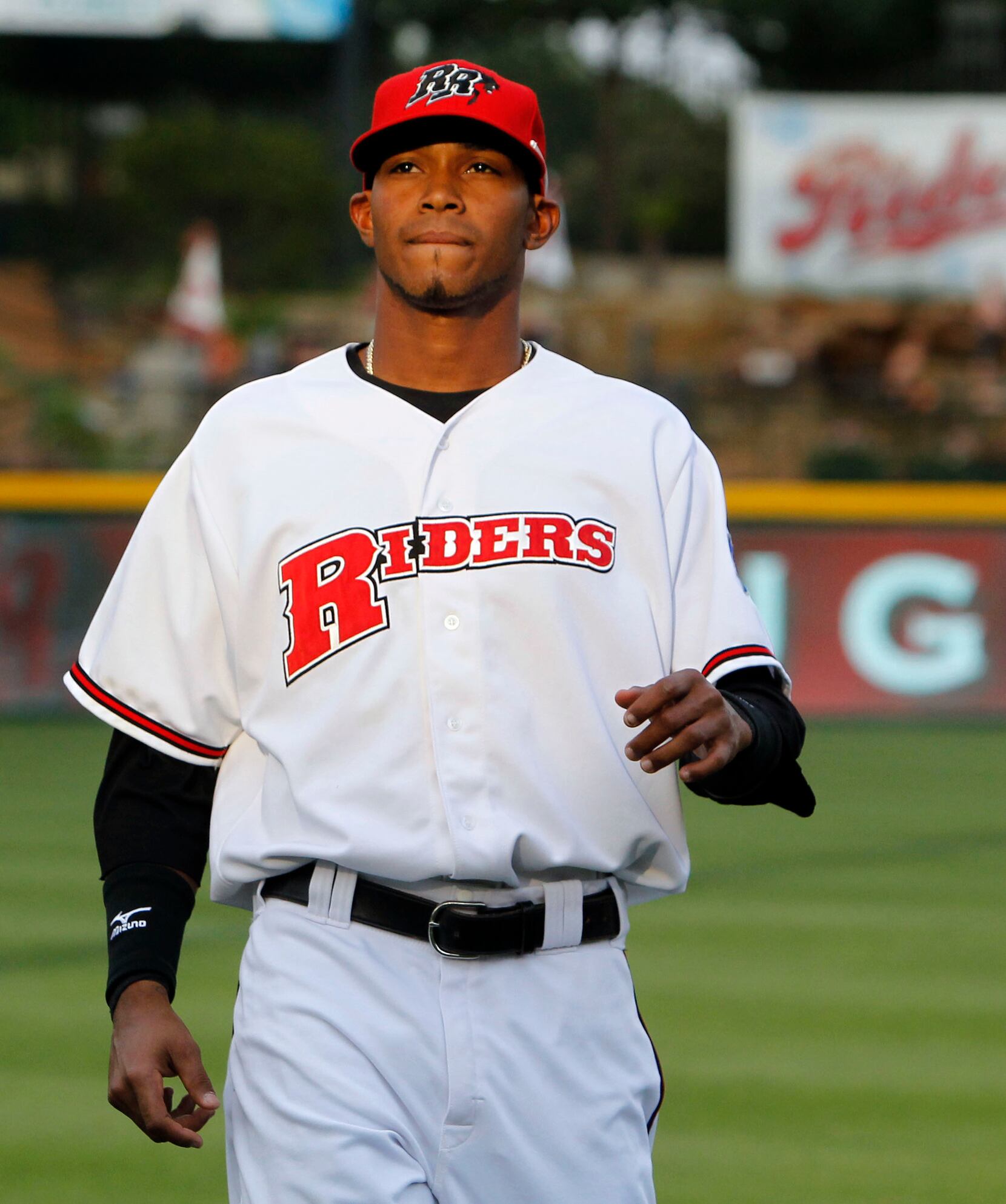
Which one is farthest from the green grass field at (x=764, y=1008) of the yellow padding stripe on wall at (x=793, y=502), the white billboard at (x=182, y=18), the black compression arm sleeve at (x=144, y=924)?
the white billboard at (x=182, y=18)

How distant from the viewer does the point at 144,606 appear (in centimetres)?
263

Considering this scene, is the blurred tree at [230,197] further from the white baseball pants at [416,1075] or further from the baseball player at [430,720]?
the white baseball pants at [416,1075]

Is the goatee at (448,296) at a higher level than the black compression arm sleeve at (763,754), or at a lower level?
higher

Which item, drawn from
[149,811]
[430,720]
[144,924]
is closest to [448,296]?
[430,720]

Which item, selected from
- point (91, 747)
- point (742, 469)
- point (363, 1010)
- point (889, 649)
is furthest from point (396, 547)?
point (742, 469)

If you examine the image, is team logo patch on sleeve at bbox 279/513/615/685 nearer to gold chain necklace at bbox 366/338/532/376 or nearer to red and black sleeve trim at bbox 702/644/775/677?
red and black sleeve trim at bbox 702/644/775/677

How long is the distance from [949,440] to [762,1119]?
11.7 meters

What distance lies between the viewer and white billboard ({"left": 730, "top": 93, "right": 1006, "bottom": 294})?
2702cm

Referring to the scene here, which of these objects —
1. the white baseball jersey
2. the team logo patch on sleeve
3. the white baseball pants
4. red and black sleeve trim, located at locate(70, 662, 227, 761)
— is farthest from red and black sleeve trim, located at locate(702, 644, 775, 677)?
red and black sleeve trim, located at locate(70, 662, 227, 761)

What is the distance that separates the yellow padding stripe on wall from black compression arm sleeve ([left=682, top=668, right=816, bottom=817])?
31.8 feet

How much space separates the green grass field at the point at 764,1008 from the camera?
466cm

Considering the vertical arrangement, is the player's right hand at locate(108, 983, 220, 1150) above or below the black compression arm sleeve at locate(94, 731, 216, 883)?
below

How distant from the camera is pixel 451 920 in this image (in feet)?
7.95

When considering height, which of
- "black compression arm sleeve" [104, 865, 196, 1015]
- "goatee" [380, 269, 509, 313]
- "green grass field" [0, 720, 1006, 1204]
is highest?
"goatee" [380, 269, 509, 313]
